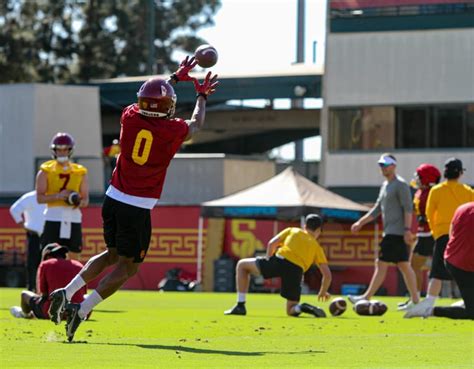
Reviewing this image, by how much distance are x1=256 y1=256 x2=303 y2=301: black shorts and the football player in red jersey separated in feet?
17.8

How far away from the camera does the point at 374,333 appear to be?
13.2 meters

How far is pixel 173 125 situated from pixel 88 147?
124 ft

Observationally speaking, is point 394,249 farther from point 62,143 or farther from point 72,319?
point 72,319

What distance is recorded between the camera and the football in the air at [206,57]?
12477mm

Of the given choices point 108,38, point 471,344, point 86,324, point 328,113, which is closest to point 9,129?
point 328,113

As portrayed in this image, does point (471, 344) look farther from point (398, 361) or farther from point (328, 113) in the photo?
point (328, 113)

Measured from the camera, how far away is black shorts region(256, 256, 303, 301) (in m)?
16.7

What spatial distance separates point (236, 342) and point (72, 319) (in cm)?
146

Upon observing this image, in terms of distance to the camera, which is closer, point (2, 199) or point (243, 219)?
point (243, 219)

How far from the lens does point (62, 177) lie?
16266 mm

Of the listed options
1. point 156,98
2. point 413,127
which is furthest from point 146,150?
point 413,127

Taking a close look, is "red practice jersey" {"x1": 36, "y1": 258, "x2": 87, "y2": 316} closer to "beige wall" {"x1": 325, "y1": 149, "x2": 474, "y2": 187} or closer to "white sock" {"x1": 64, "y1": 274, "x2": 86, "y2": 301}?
"white sock" {"x1": 64, "y1": 274, "x2": 86, "y2": 301}

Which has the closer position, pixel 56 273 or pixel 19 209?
pixel 56 273

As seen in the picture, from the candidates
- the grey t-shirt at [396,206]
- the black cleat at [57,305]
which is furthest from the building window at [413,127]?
the black cleat at [57,305]
